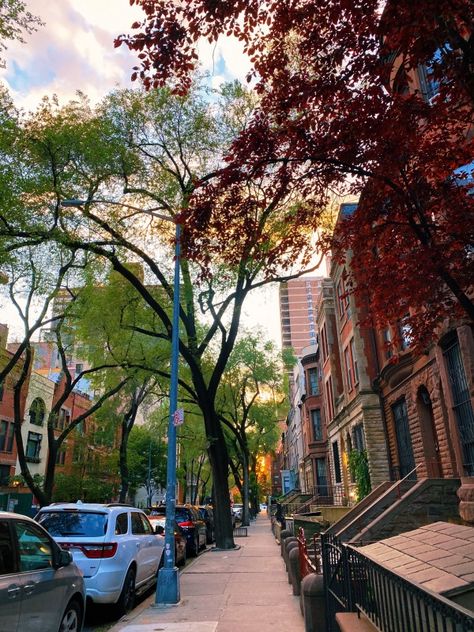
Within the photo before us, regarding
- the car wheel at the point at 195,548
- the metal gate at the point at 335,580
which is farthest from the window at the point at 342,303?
the metal gate at the point at 335,580

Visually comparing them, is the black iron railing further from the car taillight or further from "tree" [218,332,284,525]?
"tree" [218,332,284,525]

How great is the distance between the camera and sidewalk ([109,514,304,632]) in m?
7.27

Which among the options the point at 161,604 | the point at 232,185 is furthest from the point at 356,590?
the point at 232,185

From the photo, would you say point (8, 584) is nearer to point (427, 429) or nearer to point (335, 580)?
point (335, 580)

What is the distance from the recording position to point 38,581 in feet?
17.0

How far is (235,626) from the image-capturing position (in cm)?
726

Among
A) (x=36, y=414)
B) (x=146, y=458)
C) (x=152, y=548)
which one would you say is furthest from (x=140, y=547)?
(x=146, y=458)

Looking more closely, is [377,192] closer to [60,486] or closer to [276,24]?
[276,24]

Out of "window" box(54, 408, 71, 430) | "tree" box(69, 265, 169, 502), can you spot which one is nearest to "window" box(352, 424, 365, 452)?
"tree" box(69, 265, 169, 502)

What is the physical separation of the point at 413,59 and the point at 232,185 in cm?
318

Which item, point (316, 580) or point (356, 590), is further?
point (316, 580)

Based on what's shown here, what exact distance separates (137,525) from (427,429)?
10.3 meters

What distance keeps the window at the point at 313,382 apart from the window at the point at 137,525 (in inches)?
1441

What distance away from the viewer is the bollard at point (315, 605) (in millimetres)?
6270
